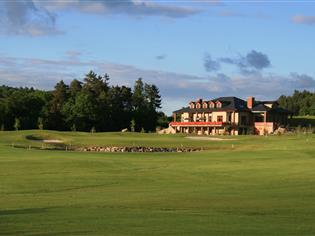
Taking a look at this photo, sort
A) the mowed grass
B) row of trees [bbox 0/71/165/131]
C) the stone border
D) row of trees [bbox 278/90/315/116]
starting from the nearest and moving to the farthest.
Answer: the mowed grass
the stone border
row of trees [bbox 0/71/165/131]
row of trees [bbox 278/90/315/116]

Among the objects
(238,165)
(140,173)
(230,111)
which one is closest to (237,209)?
Result: (140,173)

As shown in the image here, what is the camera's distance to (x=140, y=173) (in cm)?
3453

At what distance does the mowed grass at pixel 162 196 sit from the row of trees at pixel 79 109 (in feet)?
221

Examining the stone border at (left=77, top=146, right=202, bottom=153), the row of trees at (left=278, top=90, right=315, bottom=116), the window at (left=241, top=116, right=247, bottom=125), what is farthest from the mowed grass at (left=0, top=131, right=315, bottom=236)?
the row of trees at (left=278, top=90, right=315, bottom=116)

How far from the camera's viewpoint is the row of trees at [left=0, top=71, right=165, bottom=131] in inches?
4407

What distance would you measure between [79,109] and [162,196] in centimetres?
9222

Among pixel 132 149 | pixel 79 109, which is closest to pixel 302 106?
pixel 79 109

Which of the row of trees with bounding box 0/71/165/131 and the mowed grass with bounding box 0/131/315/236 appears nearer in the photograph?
the mowed grass with bounding box 0/131/315/236

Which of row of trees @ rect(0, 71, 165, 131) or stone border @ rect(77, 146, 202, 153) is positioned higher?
row of trees @ rect(0, 71, 165, 131)

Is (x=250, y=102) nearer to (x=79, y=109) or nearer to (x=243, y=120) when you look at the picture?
(x=243, y=120)

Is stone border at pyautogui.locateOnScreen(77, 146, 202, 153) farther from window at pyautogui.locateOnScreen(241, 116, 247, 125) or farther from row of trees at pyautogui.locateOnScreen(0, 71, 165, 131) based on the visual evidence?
window at pyautogui.locateOnScreen(241, 116, 247, 125)

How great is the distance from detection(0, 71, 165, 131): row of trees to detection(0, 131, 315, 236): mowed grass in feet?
221

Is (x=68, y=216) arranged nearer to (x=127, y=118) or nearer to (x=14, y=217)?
(x=14, y=217)

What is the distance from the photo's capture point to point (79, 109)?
11362 cm
